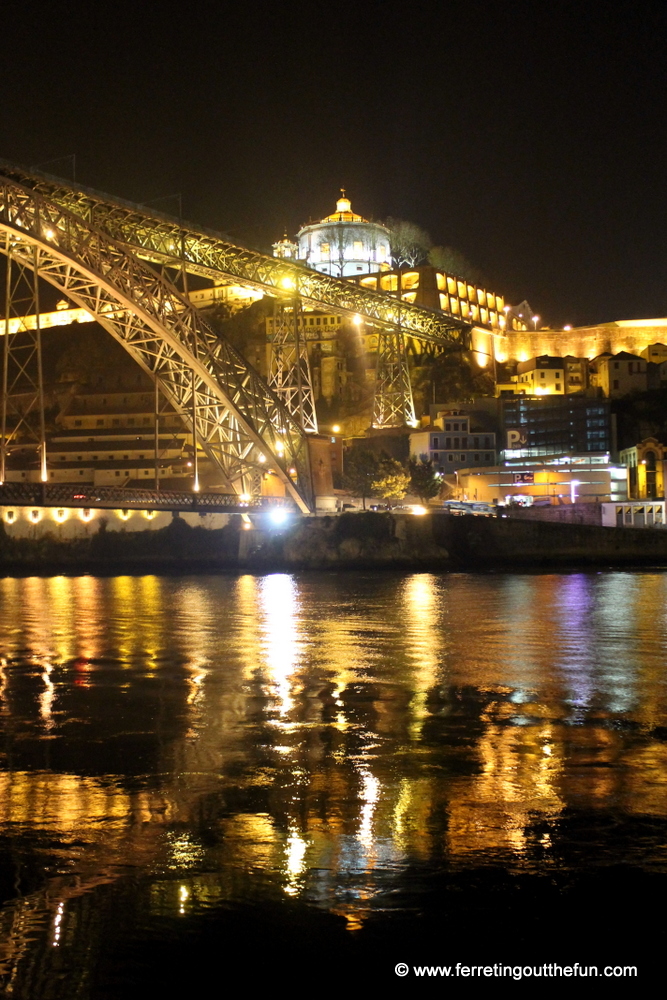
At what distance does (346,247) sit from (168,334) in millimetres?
62577

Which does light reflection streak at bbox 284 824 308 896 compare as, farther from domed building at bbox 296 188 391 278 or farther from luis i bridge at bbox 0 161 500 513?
domed building at bbox 296 188 391 278

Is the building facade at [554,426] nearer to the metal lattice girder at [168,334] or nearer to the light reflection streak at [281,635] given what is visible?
the metal lattice girder at [168,334]

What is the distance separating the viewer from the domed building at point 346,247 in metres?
94.9

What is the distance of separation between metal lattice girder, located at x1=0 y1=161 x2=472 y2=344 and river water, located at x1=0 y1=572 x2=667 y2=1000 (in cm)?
2359

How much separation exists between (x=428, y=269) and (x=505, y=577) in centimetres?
5194

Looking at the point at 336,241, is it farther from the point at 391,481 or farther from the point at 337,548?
the point at 337,548

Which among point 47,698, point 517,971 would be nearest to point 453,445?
point 47,698

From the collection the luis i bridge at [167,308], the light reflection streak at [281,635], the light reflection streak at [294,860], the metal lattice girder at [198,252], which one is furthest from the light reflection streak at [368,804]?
the metal lattice girder at [198,252]

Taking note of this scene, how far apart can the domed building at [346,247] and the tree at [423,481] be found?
132 ft

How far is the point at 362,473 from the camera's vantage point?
59406 millimetres

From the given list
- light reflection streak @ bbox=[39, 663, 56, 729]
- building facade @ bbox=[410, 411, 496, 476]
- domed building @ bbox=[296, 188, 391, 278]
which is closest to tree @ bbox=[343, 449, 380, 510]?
building facade @ bbox=[410, 411, 496, 476]

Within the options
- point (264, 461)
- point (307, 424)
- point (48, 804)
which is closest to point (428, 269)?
point (307, 424)

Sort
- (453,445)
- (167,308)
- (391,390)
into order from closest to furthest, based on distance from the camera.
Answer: (167,308), (453,445), (391,390)

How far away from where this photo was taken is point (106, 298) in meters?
36.7
